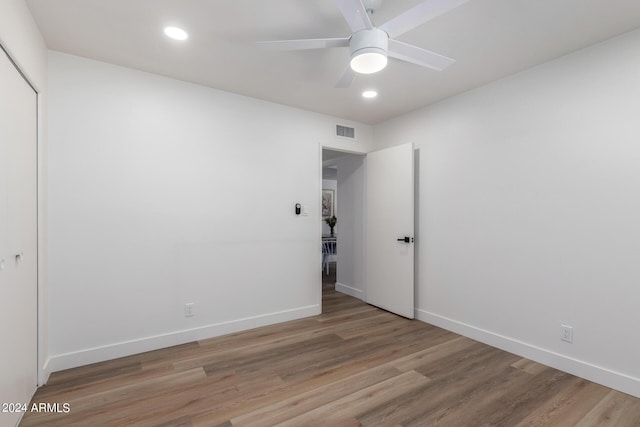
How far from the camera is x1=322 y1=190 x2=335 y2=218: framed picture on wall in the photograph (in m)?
8.08

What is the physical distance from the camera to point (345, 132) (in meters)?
4.22

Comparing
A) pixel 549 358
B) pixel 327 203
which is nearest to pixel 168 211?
pixel 549 358

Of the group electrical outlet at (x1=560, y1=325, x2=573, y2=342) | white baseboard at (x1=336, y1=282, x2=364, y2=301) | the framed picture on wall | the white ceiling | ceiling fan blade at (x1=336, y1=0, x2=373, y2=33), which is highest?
the white ceiling

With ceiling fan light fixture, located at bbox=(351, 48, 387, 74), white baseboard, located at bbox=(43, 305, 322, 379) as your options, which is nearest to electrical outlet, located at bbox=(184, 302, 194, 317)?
white baseboard, located at bbox=(43, 305, 322, 379)

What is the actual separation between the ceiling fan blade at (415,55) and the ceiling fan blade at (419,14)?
12cm

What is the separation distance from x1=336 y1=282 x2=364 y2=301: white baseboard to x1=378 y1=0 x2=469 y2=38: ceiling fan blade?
143 inches

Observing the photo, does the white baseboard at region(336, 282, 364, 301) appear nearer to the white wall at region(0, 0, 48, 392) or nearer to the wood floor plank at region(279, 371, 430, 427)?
the wood floor plank at region(279, 371, 430, 427)

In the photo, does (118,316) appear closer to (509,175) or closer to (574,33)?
(509,175)

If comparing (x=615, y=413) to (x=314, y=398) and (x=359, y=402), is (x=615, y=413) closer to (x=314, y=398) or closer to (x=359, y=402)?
Result: (x=359, y=402)

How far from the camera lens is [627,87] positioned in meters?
2.24

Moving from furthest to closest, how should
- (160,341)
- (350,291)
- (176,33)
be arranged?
(350,291) → (160,341) → (176,33)

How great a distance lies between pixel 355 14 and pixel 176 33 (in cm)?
139

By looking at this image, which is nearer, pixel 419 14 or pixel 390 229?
pixel 419 14

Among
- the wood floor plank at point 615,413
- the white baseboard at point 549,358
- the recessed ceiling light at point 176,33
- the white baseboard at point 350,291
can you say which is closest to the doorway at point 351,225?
the white baseboard at point 350,291
